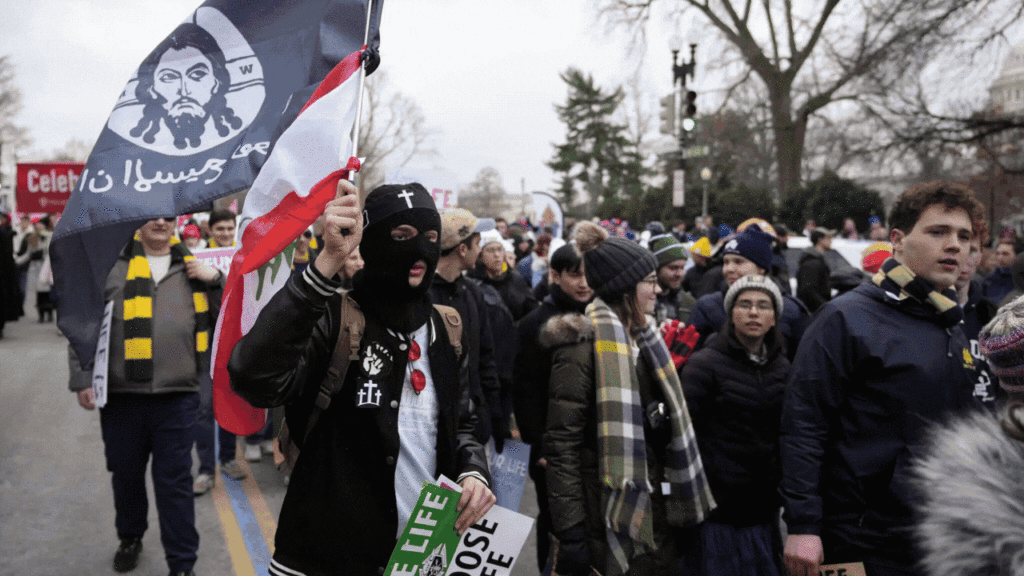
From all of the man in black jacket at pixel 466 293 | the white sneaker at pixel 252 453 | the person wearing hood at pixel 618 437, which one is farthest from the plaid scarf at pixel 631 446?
the white sneaker at pixel 252 453

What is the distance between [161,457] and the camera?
4305 millimetres

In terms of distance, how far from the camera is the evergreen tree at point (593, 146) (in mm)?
53781

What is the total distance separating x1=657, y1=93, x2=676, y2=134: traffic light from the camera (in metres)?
16.1

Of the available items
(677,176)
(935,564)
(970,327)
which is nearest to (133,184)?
(935,564)

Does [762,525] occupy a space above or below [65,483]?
above

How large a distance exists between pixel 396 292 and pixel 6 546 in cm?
423

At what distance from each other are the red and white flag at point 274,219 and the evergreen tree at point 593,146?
2010 inches

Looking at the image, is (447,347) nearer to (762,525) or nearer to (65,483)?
(762,525)

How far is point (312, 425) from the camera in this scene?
223 centimetres

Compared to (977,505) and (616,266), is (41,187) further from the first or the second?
(977,505)

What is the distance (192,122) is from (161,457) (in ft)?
7.17

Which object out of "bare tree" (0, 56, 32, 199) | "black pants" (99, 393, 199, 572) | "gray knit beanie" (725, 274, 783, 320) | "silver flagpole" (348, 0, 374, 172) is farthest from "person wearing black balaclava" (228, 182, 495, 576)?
"bare tree" (0, 56, 32, 199)

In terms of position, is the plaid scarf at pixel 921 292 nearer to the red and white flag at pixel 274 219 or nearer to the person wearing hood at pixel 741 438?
the person wearing hood at pixel 741 438

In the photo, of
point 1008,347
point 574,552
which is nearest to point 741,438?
point 574,552
